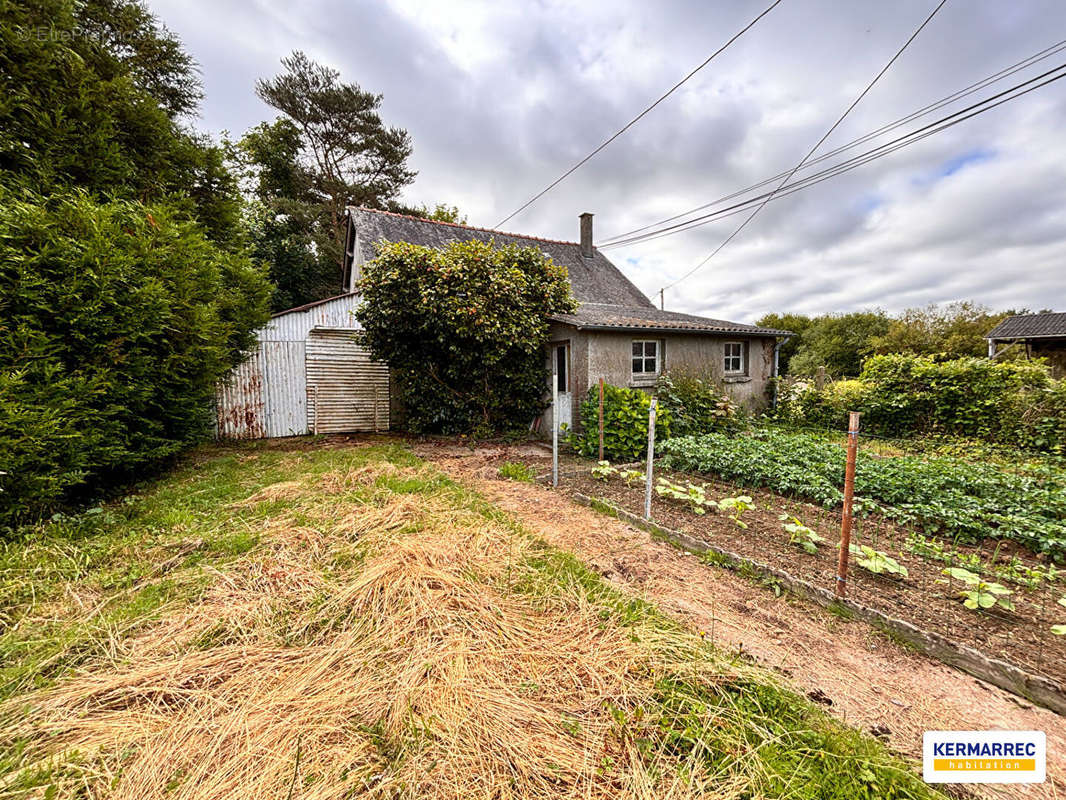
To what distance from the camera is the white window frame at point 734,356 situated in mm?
9634

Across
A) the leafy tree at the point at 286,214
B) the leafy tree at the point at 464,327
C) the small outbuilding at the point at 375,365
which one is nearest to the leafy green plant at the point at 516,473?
the small outbuilding at the point at 375,365

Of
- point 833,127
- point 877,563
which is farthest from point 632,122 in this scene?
point 877,563

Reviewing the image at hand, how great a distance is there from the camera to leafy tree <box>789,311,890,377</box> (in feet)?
72.4

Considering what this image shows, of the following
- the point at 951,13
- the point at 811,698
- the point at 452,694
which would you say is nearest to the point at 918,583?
the point at 811,698

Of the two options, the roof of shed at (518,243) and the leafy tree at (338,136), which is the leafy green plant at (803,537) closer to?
the roof of shed at (518,243)

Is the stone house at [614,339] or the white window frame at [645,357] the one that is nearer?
the stone house at [614,339]

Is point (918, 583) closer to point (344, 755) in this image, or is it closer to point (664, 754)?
point (664, 754)

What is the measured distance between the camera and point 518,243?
13.7 metres

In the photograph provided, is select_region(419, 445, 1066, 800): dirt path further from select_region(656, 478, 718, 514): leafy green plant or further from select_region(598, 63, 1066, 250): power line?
select_region(598, 63, 1066, 250): power line

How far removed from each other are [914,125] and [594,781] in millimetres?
11261

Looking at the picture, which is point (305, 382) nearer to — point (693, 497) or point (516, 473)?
point (516, 473)

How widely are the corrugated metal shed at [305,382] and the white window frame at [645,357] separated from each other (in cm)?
613

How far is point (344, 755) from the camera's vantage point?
1451 millimetres

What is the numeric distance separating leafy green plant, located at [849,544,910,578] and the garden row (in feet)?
4.17
